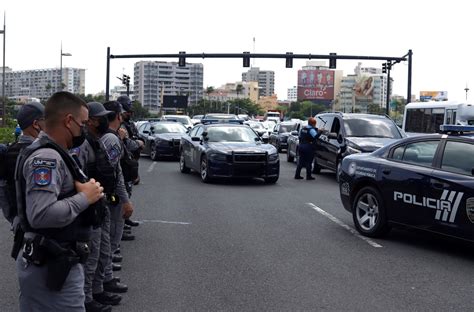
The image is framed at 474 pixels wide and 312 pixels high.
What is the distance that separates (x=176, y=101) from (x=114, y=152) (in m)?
90.0

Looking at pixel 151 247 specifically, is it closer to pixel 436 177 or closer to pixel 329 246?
pixel 329 246

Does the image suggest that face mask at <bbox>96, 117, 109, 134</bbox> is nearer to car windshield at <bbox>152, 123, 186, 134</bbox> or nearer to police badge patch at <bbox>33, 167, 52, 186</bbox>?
police badge patch at <bbox>33, 167, 52, 186</bbox>

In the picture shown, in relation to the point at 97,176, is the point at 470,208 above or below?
below

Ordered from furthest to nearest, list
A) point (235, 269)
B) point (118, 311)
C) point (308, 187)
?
point (308, 187)
point (235, 269)
point (118, 311)

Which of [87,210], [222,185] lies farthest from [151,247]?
[222,185]

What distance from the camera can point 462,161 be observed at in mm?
6793

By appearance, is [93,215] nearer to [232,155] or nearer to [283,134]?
[232,155]

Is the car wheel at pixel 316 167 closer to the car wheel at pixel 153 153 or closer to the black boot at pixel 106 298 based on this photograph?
the car wheel at pixel 153 153

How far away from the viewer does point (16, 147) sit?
364 centimetres

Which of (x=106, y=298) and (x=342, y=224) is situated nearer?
(x=106, y=298)

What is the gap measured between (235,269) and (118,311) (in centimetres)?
165

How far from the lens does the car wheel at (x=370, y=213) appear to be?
773cm

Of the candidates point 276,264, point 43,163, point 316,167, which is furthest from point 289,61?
point 43,163

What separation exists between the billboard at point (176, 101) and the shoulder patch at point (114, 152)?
88654 millimetres
